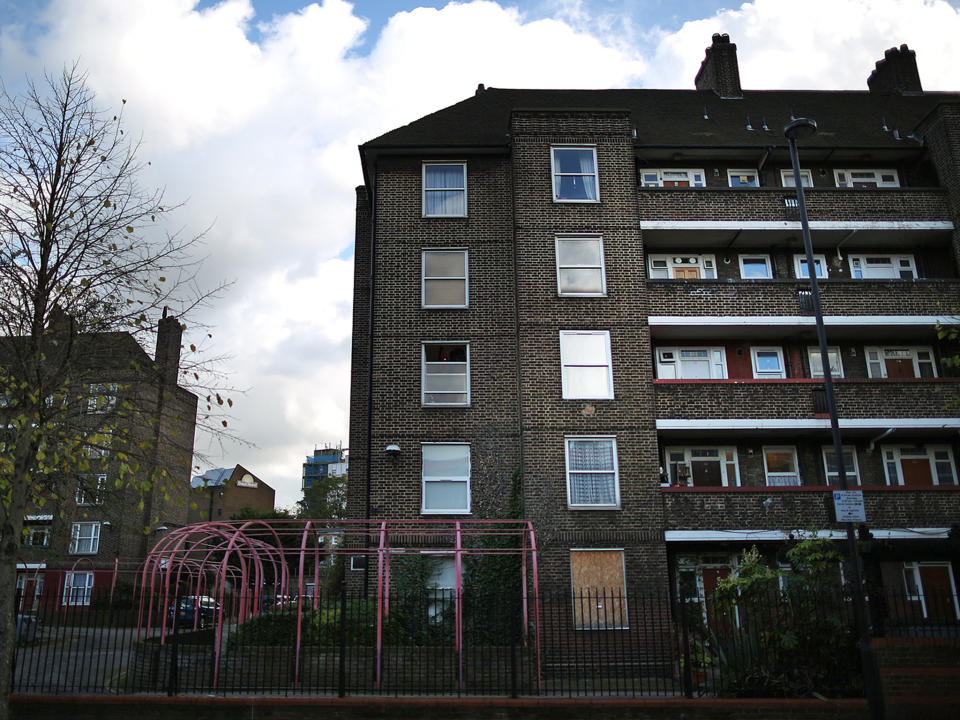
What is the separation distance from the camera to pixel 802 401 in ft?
73.3

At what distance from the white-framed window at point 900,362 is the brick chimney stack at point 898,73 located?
546 inches

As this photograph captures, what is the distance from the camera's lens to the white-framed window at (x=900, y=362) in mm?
24328

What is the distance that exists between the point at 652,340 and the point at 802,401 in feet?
14.7

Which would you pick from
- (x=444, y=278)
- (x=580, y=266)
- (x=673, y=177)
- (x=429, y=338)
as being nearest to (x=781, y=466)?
(x=580, y=266)

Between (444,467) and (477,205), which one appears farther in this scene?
(477,205)

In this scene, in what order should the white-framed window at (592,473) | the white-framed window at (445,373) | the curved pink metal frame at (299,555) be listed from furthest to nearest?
the white-framed window at (445,373)
the white-framed window at (592,473)
the curved pink metal frame at (299,555)

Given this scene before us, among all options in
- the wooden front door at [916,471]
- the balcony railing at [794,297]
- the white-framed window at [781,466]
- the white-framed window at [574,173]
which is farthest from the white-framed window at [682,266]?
the wooden front door at [916,471]

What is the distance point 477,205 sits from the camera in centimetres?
2431

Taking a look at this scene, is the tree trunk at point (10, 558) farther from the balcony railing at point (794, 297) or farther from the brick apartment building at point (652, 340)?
the balcony railing at point (794, 297)

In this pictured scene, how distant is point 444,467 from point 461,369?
2781 mm

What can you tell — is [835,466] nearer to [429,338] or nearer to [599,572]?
[599,572]

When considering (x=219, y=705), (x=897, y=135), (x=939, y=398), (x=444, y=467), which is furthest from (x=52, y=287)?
(x=897, y=135)

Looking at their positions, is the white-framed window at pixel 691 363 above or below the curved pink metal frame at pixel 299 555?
above

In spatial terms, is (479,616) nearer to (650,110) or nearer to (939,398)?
(939,398)
